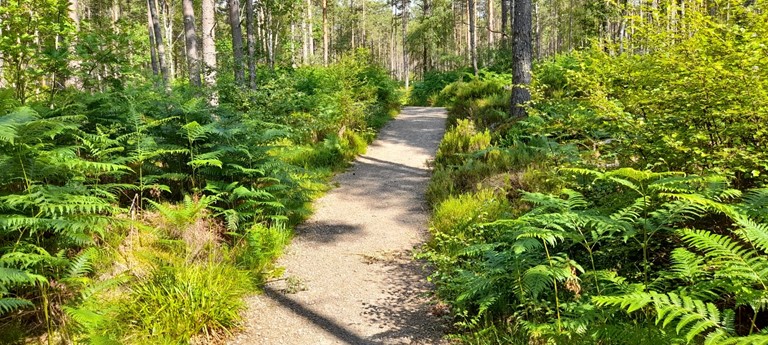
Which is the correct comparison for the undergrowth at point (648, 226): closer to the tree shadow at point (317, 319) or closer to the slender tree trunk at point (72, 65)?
the tree shadow at point (317, 319)

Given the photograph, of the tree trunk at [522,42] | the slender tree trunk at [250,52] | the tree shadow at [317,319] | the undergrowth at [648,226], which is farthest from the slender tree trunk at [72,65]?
the tree trunk at [522,42]

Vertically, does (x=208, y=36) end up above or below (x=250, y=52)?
below

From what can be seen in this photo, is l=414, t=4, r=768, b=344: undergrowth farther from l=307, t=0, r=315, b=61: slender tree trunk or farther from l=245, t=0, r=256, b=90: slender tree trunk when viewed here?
l=307, t=0, r=315, b=61: slender tree trunk

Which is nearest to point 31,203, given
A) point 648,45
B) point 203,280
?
point 203,280

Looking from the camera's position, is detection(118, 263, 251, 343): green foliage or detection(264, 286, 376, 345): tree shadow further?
detection(264, 286, 376, 345): tree shadow

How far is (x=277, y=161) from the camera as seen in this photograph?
231 inches

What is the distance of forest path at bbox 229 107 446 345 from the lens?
3932 millimetres

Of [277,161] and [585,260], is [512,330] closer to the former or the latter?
[585,260]

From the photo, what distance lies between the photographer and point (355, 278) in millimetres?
4938

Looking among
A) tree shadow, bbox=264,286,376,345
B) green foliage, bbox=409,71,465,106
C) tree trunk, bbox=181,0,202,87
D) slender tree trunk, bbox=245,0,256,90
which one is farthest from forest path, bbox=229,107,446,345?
green foliage, bbox=409,71,465,106

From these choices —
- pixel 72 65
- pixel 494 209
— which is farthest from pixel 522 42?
pixel 72 65

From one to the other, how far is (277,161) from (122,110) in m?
2.10

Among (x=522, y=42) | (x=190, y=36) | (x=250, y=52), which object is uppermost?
(x=250, y=52)

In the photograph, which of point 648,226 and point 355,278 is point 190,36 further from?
point 648,226
